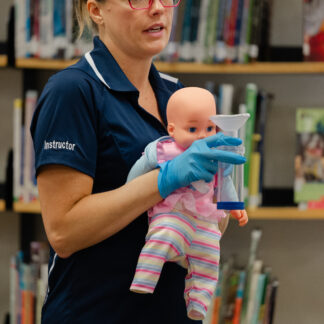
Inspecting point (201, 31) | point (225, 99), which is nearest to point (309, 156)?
point (225, 99)

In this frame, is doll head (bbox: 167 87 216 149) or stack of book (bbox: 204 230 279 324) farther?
stack of book (bbox: 204 230 279 324)

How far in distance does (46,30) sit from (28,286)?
3.37ft

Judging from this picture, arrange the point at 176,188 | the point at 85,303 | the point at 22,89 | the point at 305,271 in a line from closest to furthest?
the point at 176,188 → the point at 85,303 → the point at 22,89 → the point at 305,271

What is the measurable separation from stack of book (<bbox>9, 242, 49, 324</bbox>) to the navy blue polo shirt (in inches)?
40.5

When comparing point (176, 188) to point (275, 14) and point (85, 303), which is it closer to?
point (85, 303)

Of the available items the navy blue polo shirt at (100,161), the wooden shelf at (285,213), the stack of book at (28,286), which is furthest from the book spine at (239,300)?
the navy blue polo shirt at (100,161)

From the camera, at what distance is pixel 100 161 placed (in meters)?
1.16

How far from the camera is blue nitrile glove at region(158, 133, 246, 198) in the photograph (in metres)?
1.05

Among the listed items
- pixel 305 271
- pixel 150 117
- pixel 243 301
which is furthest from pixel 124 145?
pixel 305 271

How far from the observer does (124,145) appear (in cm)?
116

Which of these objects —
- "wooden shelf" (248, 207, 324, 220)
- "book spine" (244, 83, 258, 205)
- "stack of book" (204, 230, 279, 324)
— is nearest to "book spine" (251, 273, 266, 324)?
"stack of book" (204, 230, 279, 324)

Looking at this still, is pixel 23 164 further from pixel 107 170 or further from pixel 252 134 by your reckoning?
pixel 107 170

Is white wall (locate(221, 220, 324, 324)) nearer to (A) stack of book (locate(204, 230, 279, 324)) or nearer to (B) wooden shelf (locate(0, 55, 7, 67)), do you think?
(A) stack of book (locate(204, 230, 279, 324))

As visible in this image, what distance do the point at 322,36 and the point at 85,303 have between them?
4.95 ft
